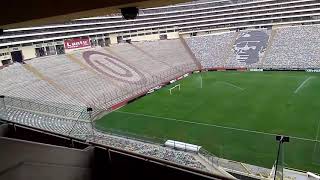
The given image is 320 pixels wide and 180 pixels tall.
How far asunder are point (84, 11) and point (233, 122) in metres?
17.4

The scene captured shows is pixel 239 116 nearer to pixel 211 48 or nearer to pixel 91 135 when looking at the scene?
pixel 91 135

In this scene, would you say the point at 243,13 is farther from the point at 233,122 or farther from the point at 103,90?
the point at 233,122

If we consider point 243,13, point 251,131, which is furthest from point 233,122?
point 243,13

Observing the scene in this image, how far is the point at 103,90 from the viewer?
27.1 m

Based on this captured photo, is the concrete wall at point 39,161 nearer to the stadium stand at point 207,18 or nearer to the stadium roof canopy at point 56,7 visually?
the stadium roof canopy at point 56,7

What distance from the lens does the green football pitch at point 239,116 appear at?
13.7 m

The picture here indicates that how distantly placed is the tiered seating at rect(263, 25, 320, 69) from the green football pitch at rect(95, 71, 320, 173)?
2.51 meters

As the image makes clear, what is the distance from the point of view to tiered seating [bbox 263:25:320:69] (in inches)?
1335

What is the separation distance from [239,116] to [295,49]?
2033 centimetres

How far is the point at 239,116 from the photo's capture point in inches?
790

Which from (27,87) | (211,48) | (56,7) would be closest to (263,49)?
(211,48)

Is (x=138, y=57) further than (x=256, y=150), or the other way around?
(x=138, y=57)

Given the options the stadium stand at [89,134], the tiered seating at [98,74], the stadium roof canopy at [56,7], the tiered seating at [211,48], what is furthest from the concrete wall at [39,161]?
the tiered seating at [211,48]

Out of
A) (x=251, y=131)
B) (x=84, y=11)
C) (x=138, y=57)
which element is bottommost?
(x=251, y=131)
